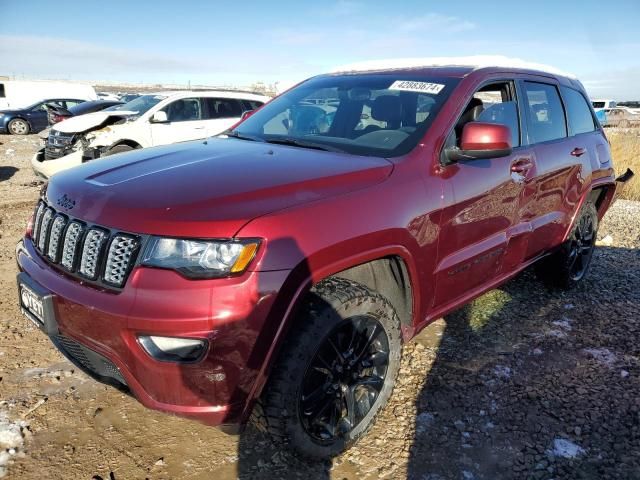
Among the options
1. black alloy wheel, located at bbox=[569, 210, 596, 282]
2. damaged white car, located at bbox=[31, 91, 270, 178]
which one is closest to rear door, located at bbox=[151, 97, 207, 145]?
damaged white car, located at bbox=[31, 91, 270, 178]

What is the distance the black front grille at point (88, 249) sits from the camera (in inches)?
77.2

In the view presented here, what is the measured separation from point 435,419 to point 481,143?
1511mm

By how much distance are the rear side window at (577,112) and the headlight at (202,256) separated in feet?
11.1

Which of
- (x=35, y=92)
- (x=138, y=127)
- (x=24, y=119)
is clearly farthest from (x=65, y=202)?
(x=35, y=92)

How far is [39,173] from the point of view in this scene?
25.9 feet

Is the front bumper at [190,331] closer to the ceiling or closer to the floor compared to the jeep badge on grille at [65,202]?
closer to the floor

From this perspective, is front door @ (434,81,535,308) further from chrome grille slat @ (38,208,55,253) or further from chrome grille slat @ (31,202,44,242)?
chrome grille slat @ (31,202,44,242)

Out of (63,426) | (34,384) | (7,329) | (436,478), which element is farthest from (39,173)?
(436,478)

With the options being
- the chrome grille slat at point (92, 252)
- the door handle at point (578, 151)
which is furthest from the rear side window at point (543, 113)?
the chrome grille slat at point (92, 252)

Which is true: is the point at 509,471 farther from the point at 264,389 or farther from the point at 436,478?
the point at 264,389

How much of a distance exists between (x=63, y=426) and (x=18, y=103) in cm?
2450

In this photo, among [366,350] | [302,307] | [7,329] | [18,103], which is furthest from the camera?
[18,103]

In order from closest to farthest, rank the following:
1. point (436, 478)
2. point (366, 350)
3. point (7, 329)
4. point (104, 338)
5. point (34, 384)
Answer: point (104, 338), point (436, 478), point (366, 350), point (34, 384), point (7, 329)

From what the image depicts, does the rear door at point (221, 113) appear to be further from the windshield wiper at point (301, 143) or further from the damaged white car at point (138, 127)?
the windshield wiper at point (301, 143)
